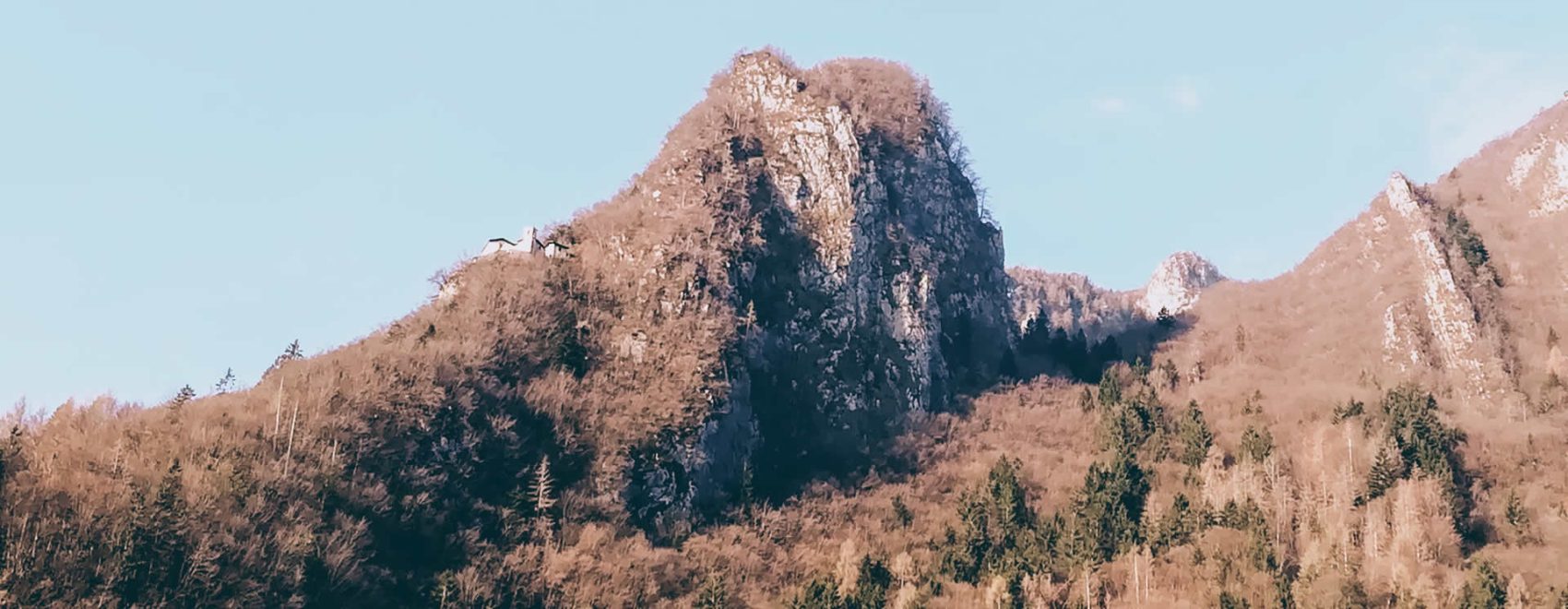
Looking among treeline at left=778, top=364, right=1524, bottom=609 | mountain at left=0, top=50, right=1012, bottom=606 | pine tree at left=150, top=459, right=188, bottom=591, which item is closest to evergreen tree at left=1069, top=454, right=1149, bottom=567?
treeline at left=778, top=364, right=1524, bottom=609

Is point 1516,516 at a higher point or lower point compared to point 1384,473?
lower

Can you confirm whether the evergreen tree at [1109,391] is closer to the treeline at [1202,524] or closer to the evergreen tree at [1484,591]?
the treeline at [1202,524]

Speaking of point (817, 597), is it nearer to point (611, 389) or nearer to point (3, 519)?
point (611, 389)

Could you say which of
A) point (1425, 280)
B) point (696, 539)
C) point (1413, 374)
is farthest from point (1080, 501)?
point (1425, 280)

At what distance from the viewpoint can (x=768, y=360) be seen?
120 m

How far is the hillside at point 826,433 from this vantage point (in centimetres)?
8781

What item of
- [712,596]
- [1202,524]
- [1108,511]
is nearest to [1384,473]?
[1202,524]

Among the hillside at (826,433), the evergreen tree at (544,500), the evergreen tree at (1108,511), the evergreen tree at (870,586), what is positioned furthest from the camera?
the evergreen tree at (1108,511)

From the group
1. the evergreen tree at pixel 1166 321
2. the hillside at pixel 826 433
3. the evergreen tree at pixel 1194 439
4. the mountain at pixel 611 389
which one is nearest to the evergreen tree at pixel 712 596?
the hillside at pixel 826 433

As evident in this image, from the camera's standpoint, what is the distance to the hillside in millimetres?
87812

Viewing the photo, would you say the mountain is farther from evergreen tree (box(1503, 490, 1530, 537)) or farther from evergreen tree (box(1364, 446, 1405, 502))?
evergreen tree (box(1503, 490, 1530, 537))

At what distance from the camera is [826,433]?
11919cm

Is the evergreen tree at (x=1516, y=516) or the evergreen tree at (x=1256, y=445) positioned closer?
the evergreen tree at (x=1516, y=516)

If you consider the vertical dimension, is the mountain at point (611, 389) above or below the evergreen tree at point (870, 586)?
above
